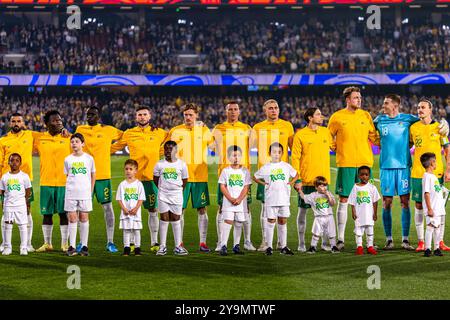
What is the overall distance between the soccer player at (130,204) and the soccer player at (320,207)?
2298 mm

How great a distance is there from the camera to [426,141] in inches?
447

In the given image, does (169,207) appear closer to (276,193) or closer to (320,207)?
(276,193)

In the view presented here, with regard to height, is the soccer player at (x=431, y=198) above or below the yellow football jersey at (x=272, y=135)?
below

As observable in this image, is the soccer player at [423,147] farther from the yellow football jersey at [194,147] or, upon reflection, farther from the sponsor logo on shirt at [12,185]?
the sponsor logo on shirt at [12,185]

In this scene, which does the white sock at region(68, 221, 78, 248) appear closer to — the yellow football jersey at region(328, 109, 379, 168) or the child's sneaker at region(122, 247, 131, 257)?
the child's sneaker at region(122, 247, 131, 257)

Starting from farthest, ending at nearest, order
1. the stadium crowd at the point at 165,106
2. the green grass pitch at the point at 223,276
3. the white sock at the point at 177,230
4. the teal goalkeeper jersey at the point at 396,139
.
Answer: the stadium crowd at the point at 165,106 → the teal goalkeeper jersey at the point at 396,139 → the white sock at the point at 177,230 → the green grass pitch at the point at 223,276

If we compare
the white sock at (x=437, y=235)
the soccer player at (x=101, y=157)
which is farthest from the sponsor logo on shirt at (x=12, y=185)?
the white sock at (x=437, y=235)

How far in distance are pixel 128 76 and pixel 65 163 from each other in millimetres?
34152

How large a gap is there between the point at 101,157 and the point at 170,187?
53.2 inches

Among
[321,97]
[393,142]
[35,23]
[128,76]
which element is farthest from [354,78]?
[393,142]

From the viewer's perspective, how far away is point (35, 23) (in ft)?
160

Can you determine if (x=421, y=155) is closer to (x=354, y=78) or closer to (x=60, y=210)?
(x=60, y=210)

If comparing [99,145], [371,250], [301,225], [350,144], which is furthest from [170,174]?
[371,250]

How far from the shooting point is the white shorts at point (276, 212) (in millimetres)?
10914
